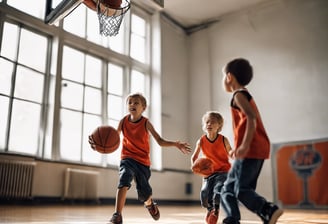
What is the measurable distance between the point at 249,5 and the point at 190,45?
1.87m

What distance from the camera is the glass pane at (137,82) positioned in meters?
7.95

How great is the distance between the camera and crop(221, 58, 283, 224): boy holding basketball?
189cm

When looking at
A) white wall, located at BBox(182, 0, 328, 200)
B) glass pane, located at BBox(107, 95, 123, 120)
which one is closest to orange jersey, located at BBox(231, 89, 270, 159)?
glass pane, located at BBox(107, 95, 123, 120)

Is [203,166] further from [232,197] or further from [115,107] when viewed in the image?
[115,107]

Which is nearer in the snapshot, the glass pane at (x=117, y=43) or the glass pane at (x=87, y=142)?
the glass pane at (x=87, y=142)

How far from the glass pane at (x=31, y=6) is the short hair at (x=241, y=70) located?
4.82m

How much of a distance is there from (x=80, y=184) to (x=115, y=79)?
8.08 ft

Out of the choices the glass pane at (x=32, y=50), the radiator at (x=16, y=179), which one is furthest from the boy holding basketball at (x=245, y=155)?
the glass pane at (x=32, y=50)

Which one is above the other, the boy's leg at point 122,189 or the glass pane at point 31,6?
the glass pane at point 31,6

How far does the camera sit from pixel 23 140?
Answer: 5605 millimetres

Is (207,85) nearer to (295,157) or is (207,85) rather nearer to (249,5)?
(249,5)

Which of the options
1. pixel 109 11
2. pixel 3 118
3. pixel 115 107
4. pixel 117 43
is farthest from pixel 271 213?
pixel 117 43

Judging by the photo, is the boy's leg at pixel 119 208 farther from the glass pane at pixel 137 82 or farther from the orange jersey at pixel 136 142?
the glass pane at pixel 137 82

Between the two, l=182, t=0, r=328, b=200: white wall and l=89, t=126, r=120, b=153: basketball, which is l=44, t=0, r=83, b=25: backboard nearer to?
l=89, t=126, r=120, b=153: basketball
